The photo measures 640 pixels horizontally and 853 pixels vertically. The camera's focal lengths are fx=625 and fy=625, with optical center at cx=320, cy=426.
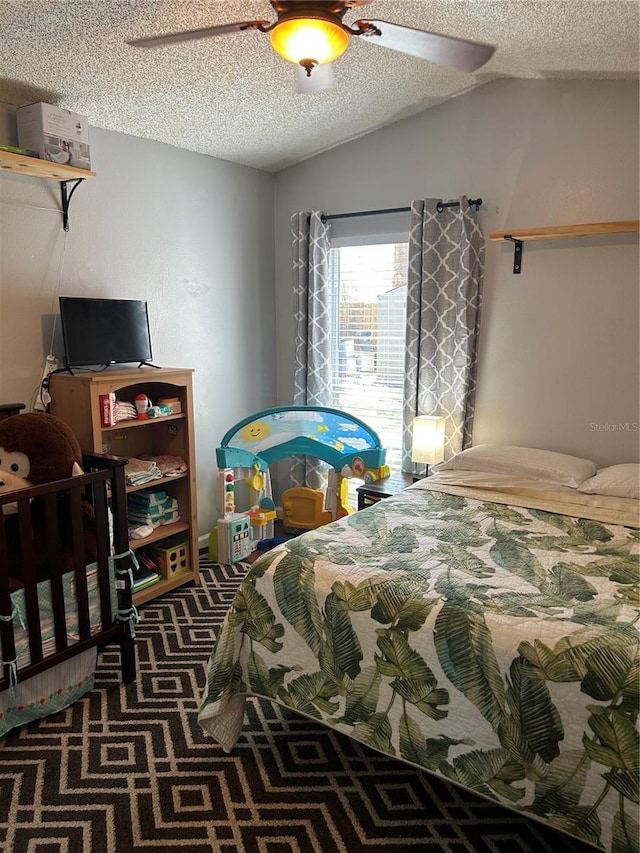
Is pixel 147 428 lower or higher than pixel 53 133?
lower

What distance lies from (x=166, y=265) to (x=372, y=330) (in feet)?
4.40

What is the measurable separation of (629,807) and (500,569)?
0.74m

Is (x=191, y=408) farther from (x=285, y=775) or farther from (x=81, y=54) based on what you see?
(x=285, y=775)

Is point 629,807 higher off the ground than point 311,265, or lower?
lower

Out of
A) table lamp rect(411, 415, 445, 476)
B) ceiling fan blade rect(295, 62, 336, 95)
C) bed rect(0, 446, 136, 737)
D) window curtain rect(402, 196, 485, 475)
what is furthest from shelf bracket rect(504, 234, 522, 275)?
bed rect(0, 446, 136, 737)

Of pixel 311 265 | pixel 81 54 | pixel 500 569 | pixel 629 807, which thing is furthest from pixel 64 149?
pixel 629 807

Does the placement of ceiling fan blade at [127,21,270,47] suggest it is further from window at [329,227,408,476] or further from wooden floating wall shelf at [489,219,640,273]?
window at [329,227,408,476]

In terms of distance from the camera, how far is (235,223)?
4.09 m

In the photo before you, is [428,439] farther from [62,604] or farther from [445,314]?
[62,604]

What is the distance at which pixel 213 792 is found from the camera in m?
2.03

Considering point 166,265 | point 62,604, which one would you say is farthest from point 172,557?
point 166,265

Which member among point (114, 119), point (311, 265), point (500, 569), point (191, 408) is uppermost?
point (114, 119)

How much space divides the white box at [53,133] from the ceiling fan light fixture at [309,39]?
143cm

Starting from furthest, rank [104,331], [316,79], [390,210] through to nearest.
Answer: [390,210] → [104,331] → [316,79]
